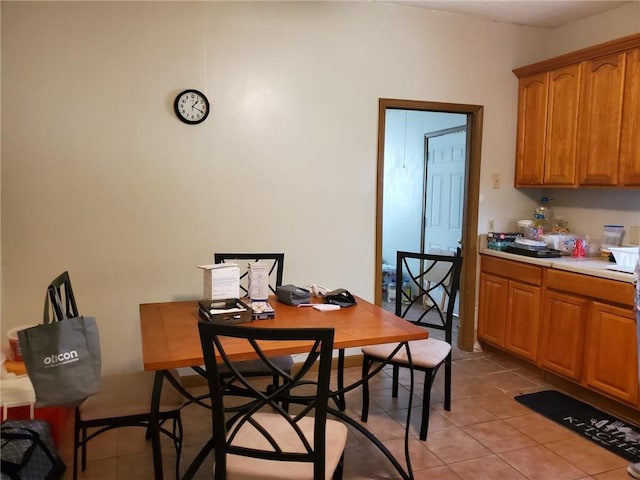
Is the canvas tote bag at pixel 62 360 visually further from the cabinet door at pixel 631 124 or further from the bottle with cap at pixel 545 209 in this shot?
the bottle with cap at pixel 545 209

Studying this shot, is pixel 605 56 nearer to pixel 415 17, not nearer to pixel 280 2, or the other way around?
pixel 415 17

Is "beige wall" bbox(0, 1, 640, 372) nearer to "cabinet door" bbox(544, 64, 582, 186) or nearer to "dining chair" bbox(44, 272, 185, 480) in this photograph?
"cabinet door" bbox(544, 64, 582, 186)

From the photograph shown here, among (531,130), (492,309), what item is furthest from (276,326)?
(531,130)

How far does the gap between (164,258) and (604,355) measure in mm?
2796

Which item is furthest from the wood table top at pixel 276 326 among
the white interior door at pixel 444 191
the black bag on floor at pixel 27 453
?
the white interior door at pixel 444 191

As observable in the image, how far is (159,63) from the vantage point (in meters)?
3.07

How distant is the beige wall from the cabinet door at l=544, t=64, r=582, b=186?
0.58 m

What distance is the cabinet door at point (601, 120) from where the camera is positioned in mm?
3195

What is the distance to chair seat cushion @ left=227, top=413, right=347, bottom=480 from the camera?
5.30ft

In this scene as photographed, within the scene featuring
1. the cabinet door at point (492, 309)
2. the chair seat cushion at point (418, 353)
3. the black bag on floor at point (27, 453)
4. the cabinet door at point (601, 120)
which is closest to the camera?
the black bag on floor at point (27, 453)

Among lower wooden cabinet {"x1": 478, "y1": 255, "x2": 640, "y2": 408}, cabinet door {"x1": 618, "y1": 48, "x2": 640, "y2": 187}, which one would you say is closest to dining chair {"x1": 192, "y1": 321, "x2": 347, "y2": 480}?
lower wooden cabinet {"x1": 478, "y1": 255, "x2": 640, "y2": 408}

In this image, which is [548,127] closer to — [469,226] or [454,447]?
[469,226]

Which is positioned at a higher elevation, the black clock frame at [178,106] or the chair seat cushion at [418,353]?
the black clock frame at [178,106]

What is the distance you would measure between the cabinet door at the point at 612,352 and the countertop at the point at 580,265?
0.19 m
